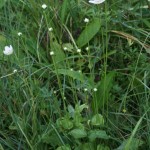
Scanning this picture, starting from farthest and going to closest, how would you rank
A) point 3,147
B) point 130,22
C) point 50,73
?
point 130,22, point 50,73, point 3,147

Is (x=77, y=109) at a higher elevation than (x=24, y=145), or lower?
higher

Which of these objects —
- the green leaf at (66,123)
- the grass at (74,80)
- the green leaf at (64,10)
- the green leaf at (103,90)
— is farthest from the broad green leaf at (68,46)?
the green leaf at (66,123)

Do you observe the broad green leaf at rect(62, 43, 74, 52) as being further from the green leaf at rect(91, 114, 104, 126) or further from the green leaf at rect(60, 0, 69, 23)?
the green leaf at rect(91, 114, 104, 126)

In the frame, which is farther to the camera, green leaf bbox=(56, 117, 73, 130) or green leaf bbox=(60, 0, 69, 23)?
green leaf bbox=(60, 0, 69, 23)

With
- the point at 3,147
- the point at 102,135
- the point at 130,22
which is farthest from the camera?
the point at 130,22

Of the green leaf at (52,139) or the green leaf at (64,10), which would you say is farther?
the green leaf at (64,10)

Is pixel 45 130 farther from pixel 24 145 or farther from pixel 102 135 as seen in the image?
pixel 102 135

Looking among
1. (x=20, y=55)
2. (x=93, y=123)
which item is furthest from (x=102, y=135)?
(x=20, y=55)

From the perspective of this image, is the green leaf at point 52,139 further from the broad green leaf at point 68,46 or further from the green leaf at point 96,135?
the broad green leaf at point 68,46

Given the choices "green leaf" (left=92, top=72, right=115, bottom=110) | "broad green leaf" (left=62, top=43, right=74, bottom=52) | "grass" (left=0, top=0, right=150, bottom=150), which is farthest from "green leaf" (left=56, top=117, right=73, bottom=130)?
"broad green leaf" (left=62, top=43, right=74, bottom=52)
